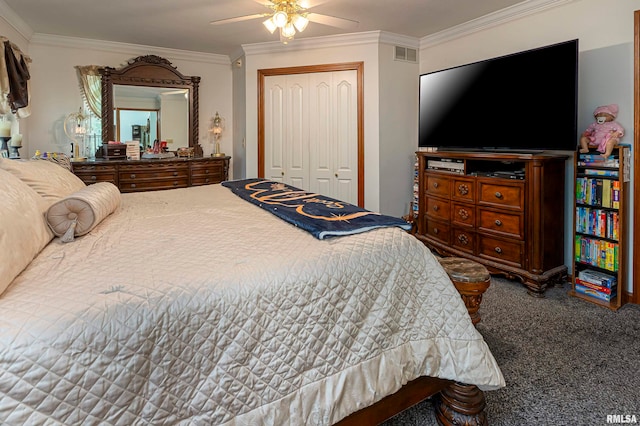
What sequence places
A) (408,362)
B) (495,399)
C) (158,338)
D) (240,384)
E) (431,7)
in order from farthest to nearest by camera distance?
(431,7), (495,399), (408,362), (240,384), (158,338)

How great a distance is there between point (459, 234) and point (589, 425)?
7.68ft

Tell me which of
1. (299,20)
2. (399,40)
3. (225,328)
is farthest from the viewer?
(399,40)

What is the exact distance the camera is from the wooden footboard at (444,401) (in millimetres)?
1512

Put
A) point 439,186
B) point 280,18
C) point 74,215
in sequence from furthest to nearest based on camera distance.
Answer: point 439,186
point 280,18
point 74,215

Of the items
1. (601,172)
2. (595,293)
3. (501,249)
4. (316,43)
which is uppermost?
(316,43)

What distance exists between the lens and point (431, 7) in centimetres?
378

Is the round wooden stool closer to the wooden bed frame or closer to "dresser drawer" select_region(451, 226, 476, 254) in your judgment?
the wooden bed frame

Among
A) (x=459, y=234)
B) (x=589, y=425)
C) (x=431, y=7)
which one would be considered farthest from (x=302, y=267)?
(x=431, y=7)

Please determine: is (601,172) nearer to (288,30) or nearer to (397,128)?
(397,128)

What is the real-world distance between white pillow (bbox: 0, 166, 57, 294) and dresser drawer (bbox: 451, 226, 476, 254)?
10.9ft

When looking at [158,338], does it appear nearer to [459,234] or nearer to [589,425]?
[589,425]

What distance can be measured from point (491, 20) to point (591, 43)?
41.5 inches

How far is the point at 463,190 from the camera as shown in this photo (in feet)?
12.4

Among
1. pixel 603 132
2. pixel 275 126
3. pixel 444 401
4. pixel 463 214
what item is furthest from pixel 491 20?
pixel 444 401
